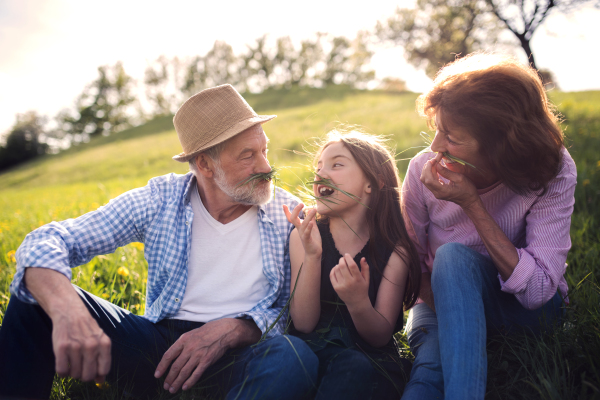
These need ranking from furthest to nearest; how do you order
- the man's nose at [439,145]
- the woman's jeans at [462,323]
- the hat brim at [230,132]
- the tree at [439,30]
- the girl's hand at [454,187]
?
the tree at [439,30] < the hat brim at [230,132] < the man's nose at [439,145] < the girl's hand at [454,187] < the woman's jeans at [462,323]

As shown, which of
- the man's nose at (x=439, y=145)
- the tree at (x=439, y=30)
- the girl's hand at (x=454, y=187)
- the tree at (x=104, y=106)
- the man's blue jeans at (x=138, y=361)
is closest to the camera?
the man's blue jeans at (x=138, y=361)

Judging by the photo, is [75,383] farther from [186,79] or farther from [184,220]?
[186,79]

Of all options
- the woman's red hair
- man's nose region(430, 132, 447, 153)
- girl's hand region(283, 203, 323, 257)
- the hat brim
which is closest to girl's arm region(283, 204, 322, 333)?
girl's hand region(283, 203, 323, 257)

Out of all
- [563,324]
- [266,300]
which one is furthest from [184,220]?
[563,324]

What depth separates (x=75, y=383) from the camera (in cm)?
219

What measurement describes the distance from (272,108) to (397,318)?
27813mm

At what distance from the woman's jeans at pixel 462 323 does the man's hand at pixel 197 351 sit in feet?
3.22

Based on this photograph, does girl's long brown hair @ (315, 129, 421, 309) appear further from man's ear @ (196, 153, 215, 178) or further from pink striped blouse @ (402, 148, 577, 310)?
man's ear @ (196, 153, 215, 178)

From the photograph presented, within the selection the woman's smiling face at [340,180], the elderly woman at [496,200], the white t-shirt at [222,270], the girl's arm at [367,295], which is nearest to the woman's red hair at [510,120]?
the elderly woman at [496,200]

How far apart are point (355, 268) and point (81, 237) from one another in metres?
1.58

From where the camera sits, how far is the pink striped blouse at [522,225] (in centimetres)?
191

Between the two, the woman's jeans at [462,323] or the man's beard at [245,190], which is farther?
the man's beard at [245,190]

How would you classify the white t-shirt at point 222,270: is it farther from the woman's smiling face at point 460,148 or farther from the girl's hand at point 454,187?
the woman's smiling face at point 460,148

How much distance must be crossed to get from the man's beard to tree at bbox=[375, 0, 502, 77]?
22.4ft
